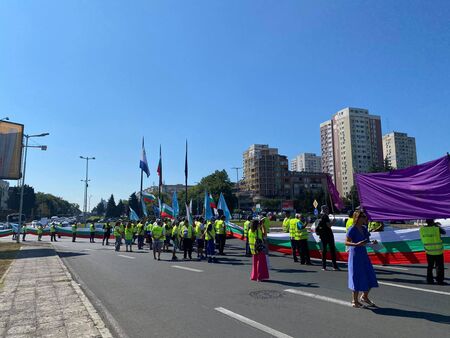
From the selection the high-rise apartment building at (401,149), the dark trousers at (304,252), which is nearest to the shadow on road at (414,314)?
the dark trousers at (304,252)

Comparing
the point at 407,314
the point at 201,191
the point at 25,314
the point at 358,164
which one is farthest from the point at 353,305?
the point at 358,164

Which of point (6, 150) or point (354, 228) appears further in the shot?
point (6, 150)

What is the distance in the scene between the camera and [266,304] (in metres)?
7.92

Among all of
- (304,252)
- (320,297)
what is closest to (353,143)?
(304,252)

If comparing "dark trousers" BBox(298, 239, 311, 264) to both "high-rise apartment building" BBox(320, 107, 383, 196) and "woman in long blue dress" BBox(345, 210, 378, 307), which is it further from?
"high-rise apartment building" BBox(320, 107, 383, 196)

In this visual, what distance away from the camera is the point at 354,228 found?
7.69 metres

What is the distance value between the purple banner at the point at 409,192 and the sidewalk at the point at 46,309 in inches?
364

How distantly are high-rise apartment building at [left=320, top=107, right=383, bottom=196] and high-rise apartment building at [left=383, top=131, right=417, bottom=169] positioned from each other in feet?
32.2

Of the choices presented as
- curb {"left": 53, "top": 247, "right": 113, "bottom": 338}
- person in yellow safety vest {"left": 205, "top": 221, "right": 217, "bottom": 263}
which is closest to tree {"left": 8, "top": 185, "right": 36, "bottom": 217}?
person in yellow safety vest {"left": 205, "top": 221, "right": 217, "bottom": 263}

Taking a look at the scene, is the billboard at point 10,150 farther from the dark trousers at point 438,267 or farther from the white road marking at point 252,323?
the dark trousers at point 438,267

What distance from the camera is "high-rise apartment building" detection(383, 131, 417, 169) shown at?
139 meters

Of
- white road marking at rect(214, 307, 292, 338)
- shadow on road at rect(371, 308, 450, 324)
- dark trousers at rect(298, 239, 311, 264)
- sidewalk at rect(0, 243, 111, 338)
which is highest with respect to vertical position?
dark trousers at rect(298, 239, 311, 264)

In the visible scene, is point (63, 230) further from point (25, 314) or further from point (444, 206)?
point (444, 206)

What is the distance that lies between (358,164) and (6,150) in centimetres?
11939
